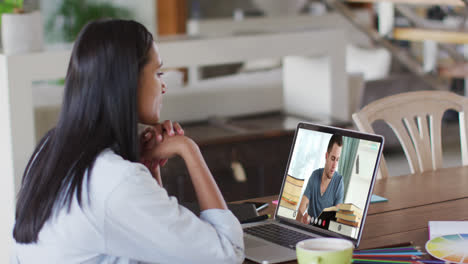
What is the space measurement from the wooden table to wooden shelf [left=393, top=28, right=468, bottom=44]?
64.7 inches

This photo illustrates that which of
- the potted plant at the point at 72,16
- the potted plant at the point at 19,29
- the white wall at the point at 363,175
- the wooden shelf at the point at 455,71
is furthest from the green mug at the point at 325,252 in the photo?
the potted plant at the point at 72,16

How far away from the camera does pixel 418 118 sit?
2.45 metres

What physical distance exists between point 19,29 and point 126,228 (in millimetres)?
1848

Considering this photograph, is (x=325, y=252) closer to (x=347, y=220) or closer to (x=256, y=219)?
(x=347, y=220)

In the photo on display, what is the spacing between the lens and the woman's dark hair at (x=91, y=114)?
1296 millimetres

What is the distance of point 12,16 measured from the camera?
288 cm

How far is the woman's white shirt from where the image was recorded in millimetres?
1259

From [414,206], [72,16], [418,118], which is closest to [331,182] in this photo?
[414,206]

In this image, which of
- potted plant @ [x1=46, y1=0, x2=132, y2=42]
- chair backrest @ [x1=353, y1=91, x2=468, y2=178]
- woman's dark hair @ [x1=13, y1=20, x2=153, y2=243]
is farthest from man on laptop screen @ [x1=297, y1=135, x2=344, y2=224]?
potted plant @ [x1=46, y1=0, x2=132, y2=42]

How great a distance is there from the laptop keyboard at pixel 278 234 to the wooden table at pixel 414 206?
0.12 meters

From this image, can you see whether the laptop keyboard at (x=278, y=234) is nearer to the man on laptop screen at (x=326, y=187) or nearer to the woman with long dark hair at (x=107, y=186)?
the man on laptop screen at (x=326, y=187)

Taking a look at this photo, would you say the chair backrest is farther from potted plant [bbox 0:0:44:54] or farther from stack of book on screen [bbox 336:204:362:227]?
potted plant [bbox 0:0:44:54]

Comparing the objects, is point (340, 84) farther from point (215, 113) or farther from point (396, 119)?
point (396, 119)

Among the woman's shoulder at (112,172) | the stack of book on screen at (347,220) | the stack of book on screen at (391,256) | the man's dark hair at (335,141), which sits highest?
the woman's shoulder at (112,172)
